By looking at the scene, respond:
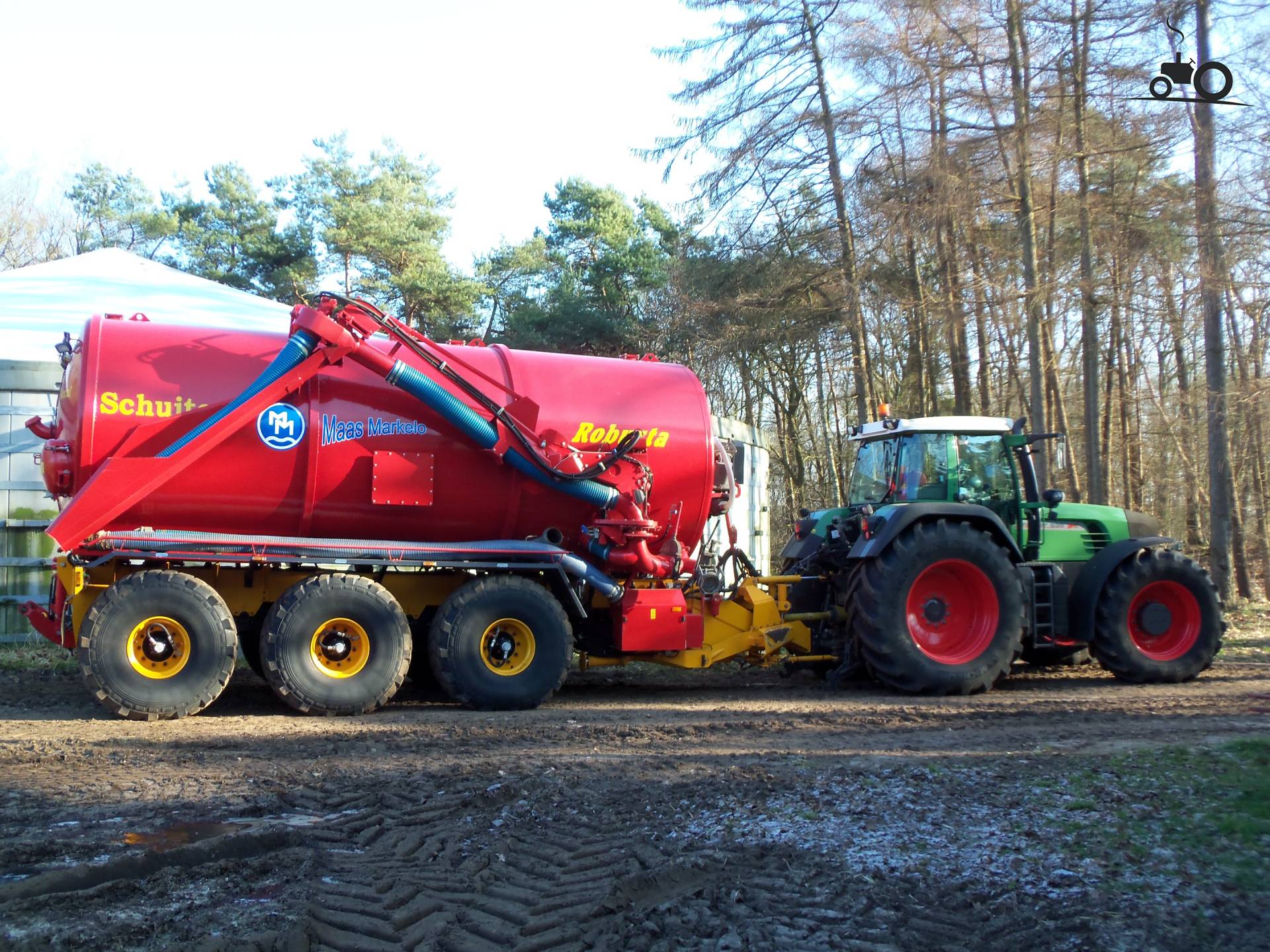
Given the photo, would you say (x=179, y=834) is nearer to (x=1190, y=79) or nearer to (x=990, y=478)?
(x=990, y=478)

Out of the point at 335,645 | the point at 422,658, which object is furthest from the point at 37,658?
the point at 335,645

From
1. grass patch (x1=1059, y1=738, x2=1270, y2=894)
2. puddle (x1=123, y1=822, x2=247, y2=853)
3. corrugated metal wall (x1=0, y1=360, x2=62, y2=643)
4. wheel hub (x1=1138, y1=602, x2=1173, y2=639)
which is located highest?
corrugated metal wall (x1=0, y1=360, x2=62, y2=643)

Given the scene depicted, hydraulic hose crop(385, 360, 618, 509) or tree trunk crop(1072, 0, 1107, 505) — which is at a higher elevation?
tree trunk crop(1072, 0, 1107, 505)

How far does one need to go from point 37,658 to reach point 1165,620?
36.3ft

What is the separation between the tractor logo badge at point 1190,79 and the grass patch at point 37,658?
12110mm

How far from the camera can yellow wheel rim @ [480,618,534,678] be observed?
8641 millimetres

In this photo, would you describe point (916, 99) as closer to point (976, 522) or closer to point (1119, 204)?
point (1119, 204)

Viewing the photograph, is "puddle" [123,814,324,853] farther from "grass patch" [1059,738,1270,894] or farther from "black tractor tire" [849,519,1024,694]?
"black tractor tire" [849,519,1024,694]

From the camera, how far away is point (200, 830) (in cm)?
502

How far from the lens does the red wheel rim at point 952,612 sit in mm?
9492

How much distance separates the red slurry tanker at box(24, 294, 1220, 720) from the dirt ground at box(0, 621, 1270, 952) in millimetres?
645

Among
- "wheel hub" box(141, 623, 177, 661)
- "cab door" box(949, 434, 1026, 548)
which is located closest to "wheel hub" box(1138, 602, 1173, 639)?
"cab door" box(949, 434, 1026, 548)

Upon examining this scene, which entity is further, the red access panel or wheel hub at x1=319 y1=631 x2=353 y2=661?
the red access panel

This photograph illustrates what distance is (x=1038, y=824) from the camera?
4.80 m
